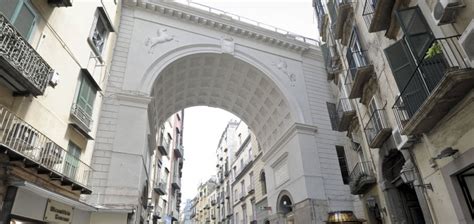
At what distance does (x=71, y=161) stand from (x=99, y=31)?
5.94 m

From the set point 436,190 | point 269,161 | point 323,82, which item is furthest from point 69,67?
point 323,82

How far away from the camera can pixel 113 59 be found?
47.7 ft

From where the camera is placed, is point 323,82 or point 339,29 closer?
point 339,29

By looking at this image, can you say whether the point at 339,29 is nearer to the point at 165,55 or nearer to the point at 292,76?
the point at 292,76

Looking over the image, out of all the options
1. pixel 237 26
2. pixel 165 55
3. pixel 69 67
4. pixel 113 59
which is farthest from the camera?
pixel 237 26

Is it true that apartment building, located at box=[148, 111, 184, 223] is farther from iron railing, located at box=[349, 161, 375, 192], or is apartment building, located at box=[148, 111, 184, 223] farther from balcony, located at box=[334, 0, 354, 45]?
balcony, located at box=[334, 0, 354, 45]

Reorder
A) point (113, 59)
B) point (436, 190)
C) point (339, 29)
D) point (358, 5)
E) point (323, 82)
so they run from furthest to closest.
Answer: point (323, 82) < point (113, 59) < point (339, 29) < point (358, 5) < point (436, 190)

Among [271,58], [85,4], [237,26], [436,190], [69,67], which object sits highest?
[237,26]

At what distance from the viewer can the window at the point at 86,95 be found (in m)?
9.85

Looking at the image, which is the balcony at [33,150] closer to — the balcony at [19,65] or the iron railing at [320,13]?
the balcony at [19,65]

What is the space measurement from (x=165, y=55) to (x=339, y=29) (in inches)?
364

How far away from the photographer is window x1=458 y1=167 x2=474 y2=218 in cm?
552

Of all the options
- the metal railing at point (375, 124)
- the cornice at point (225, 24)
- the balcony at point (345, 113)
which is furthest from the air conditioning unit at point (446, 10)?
the cornice at point (225, 24)

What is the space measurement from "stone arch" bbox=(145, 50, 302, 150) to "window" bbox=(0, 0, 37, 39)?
787 cm
